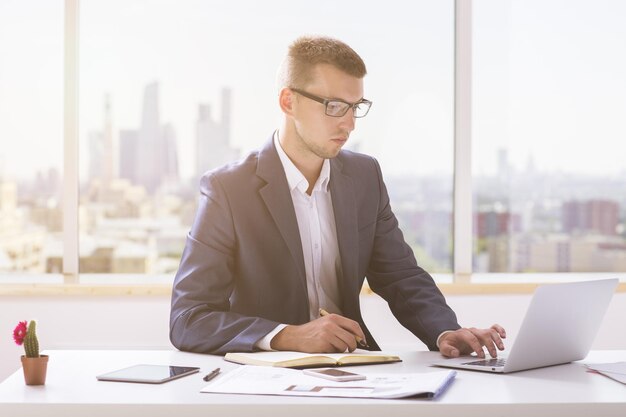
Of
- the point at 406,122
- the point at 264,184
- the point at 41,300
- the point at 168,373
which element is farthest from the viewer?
the point at 406,122

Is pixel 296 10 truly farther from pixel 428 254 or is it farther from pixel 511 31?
pixel 428 254

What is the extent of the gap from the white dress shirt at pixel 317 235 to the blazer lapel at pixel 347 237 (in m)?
0.03

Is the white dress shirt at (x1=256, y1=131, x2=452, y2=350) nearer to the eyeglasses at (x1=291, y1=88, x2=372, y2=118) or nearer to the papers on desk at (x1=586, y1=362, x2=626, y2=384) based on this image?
the eyeglasses at (x1=291, y1=88, x2=372, y2=118)

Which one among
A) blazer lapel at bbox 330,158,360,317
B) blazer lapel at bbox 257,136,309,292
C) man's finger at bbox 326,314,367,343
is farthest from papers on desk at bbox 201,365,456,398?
blazer lapel at bbox 330,158,360,317

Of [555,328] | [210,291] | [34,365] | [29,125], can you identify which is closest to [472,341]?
[555,328]

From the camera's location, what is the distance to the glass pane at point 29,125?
4059 millimetres

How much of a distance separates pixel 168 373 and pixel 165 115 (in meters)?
2.44

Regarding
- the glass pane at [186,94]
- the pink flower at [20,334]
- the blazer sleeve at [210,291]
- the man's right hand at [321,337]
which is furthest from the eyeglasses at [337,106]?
the glass pane at [186,94]

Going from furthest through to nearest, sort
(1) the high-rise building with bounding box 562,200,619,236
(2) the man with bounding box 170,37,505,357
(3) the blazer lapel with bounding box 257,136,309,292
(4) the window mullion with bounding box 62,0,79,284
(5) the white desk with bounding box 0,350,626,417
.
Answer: (1) the high-rise building with bounding box 562,200,619,236 < (4) the window mullion with bounding box 62,0,79,284 < (3) the blazer lapel with bounding box 257,136,309,292 < (2) the man with bounding box 170,37,505,357 < (5) the white desk with bounding box 0,350,626,417

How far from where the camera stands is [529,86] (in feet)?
13.9

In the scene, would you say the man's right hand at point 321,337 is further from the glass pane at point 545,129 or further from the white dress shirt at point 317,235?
the glass pane at point 545,129

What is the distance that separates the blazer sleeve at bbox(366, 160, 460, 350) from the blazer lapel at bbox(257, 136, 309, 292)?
313mm

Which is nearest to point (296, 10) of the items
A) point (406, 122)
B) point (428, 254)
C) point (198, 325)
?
point (406, 122)

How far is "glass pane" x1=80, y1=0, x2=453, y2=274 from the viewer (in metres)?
4.08
